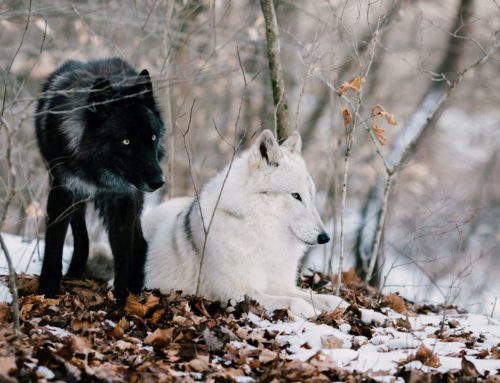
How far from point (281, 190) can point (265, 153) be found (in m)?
0.33

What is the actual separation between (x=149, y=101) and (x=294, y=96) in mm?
11909

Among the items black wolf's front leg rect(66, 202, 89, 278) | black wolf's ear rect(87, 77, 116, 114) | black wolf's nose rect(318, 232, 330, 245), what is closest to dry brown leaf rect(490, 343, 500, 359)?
black wolf's nose rect(318, 232, 330, 245)

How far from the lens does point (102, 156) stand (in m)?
4.65

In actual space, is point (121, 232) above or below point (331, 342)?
above

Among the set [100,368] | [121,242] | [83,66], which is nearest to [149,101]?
[83,66]

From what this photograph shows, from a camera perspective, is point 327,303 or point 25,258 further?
point 25,258

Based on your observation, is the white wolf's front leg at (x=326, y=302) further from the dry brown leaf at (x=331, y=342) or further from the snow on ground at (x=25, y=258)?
the snow on ground at (x=25, y=258)

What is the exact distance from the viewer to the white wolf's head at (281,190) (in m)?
4.86

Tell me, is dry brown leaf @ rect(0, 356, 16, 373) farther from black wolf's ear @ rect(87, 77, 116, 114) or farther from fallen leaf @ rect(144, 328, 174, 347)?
black wolf's ear @ rect(87, 77, 116, 114)

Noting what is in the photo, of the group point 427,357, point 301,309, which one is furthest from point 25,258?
point 427,357

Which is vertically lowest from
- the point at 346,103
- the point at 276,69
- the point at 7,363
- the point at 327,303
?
the point at 7,363

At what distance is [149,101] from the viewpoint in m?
4.86

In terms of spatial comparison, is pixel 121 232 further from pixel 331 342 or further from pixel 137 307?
pixel 331 342

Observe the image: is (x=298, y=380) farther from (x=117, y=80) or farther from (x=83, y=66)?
(x=83, y=66)
